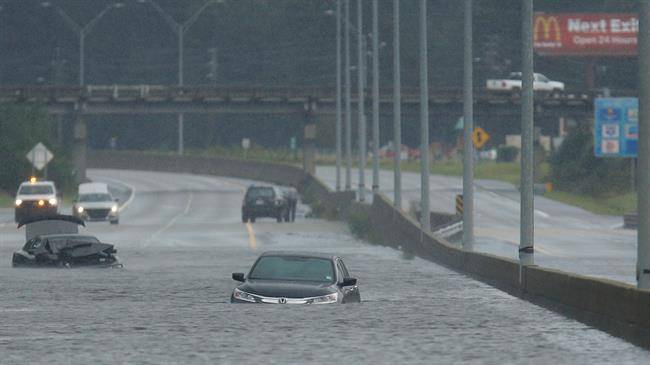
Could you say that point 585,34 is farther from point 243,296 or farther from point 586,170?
point 243,296

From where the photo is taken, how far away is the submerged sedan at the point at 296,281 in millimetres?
23672

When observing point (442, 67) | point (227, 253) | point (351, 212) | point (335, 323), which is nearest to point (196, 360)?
point (335, 323)

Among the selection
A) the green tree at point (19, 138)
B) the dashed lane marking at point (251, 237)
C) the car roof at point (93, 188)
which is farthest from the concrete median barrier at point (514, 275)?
the green tree at point (19, 138)

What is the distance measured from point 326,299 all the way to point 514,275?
23.8 ft

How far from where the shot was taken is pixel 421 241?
5062cm

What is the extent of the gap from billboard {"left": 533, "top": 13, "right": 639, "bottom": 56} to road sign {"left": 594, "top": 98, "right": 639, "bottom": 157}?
40.8m

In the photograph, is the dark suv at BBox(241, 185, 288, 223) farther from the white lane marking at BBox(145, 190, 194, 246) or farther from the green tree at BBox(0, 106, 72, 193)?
the green tree at BBox(0, 106, 72, 193)

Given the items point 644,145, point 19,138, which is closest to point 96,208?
point 19,138

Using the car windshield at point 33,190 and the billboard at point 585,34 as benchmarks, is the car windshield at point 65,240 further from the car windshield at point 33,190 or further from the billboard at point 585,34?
the billboard at point 585,34

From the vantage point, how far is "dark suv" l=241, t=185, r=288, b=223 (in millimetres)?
76938

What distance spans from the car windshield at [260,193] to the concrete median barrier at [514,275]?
3.66 m

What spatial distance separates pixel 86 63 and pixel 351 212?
105278 millimetres

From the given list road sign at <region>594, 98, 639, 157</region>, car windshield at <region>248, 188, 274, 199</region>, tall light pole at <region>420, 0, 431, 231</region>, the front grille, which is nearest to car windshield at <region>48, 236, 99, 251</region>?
tall light pole at <region>420, 0, 431, 231</region>

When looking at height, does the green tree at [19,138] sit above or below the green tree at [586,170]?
above
